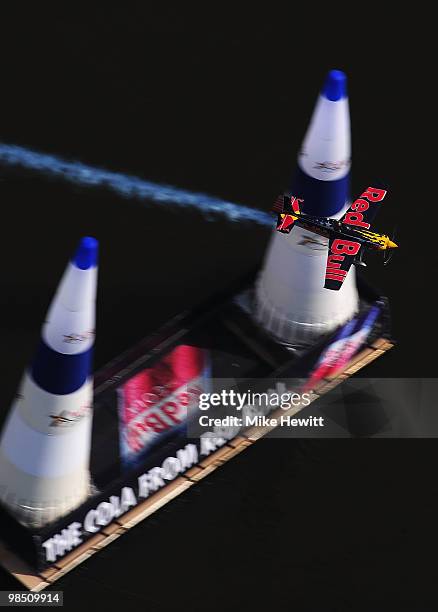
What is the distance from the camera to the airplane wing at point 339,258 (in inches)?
1580

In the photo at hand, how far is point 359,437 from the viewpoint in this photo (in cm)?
4262

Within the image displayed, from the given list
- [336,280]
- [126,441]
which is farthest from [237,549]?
[336,280]

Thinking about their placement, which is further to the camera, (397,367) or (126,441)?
(397,367)

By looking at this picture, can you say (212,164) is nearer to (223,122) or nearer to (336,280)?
(223,122)

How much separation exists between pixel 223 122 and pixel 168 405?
965 cm

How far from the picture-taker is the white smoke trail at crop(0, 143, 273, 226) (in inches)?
1852

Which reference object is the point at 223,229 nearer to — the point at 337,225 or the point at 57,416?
the point at 337,225

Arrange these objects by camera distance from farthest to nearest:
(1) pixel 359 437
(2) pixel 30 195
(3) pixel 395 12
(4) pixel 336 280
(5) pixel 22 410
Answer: (3) pixel 395 12 → (2) pixel 30 195 → (1) pixel 359 437 → (4) pixel 336 280 → (5) pixel 22 410

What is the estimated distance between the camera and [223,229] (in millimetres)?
46594

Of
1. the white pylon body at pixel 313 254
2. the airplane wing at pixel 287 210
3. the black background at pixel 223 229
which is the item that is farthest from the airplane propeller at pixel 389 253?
the airplane wing at pixel 287 210

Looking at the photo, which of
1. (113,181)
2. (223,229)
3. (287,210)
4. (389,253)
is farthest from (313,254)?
(113,181)

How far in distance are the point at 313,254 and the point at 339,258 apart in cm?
82

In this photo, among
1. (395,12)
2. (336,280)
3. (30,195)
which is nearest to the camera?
(336,280)
